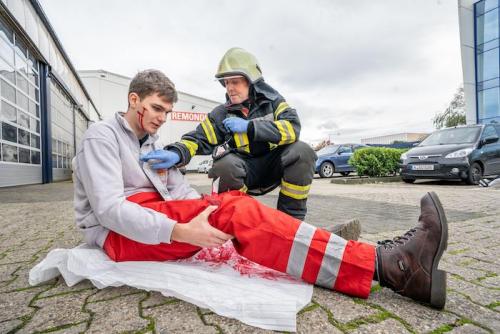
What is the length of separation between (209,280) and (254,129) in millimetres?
1006

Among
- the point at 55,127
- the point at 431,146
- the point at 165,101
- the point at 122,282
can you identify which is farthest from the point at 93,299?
the point at 55,127

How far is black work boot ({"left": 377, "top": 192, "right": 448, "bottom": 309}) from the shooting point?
128cm

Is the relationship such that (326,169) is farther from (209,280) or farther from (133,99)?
(209,280)

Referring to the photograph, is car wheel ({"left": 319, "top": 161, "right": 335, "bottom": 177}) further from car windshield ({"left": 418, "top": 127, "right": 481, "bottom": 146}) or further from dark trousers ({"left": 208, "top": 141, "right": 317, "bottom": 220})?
dark trousers ({"left": 208, "top": 141, "right": 317, "bottom": 220})

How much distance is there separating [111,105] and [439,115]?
36.3m

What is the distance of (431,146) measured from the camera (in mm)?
8281

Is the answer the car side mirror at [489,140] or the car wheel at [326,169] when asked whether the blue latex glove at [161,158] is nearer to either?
the car side mirror at [489,140]

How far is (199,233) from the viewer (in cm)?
134

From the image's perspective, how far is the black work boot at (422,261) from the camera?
1279 mm

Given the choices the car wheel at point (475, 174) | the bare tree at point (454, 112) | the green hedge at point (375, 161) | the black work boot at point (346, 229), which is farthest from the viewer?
the bare tree at point (454, 112)

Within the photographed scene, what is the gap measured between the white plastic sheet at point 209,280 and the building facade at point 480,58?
24368 millimetres

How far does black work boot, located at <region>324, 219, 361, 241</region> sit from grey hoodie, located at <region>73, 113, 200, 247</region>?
3.31 ft

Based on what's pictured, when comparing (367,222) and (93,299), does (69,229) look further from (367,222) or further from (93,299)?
(367,222)

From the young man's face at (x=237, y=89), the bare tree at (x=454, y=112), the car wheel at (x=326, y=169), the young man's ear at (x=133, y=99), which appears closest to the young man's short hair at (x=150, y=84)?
the young man's ear at (x=133, y=99)
